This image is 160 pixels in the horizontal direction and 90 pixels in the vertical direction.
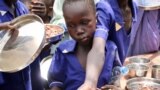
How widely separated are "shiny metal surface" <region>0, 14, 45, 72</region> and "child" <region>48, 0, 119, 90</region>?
0.22m

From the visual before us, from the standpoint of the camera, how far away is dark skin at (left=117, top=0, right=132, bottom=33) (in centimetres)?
190

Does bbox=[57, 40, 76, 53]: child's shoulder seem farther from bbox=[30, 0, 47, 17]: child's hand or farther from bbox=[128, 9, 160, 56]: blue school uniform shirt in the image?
bbox=[30, 0, 47, 17]: child's hand

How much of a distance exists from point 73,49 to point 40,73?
97 centimetres

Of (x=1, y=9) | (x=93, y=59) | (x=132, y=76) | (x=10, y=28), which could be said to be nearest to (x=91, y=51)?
(x=93, y=59)

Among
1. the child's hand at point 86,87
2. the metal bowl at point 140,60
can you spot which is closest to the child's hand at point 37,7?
the metal bowl at point 140,60

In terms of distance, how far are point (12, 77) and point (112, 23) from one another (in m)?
0.77

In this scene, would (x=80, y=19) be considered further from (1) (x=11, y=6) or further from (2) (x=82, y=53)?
(1) (x=11, y=6)

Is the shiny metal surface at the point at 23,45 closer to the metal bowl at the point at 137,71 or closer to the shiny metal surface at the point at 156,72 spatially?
the metal bowl at the point at 137,71

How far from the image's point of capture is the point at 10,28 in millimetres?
1709

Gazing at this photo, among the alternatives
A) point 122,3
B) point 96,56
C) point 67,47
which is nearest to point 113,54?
point 96,56

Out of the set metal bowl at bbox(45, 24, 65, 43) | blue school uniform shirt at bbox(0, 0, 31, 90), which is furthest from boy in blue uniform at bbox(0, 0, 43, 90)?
metal bowl at bbox(45, 24, 65, 43)

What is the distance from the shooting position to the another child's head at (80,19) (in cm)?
130

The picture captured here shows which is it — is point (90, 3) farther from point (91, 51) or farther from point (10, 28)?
point (10, 28)

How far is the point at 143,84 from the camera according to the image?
4.95 feet
